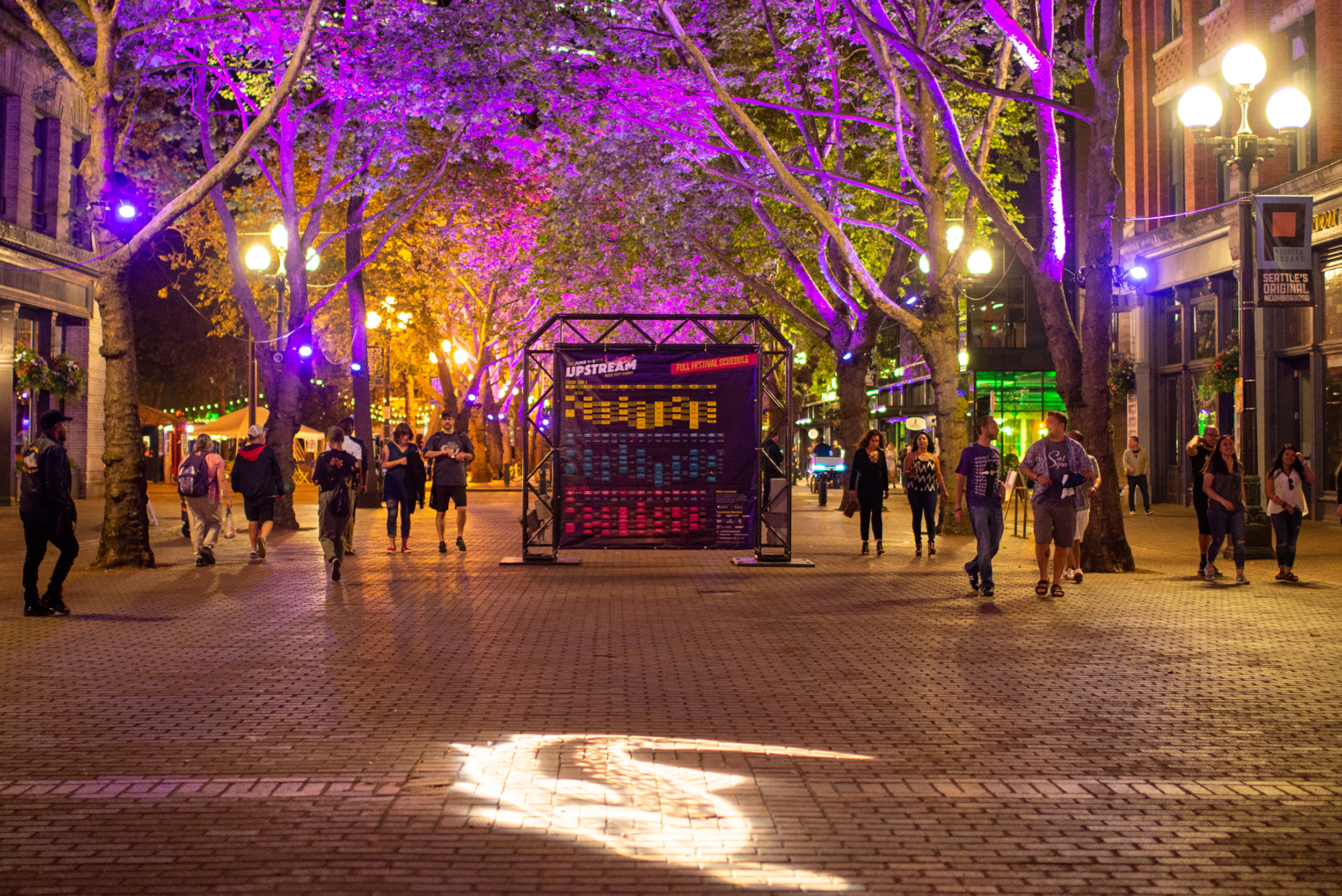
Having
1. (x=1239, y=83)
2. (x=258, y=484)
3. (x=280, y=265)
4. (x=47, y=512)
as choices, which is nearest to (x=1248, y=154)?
(x=1239, y=83)

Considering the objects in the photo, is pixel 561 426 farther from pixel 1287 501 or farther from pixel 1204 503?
pixel 1287 501

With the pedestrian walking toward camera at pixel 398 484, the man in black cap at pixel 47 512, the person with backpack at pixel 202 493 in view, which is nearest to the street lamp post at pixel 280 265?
the pedestrian walking toward camera at pixel 398 484

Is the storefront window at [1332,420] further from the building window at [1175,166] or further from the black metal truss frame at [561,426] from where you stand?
the black metal truss frame at [561,426]

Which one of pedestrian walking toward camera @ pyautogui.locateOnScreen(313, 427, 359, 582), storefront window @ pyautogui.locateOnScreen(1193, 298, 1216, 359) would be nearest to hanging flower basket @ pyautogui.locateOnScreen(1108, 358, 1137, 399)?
storefront window @ pyautogui.locateOnScreen(1193, 298, 1216, 359)

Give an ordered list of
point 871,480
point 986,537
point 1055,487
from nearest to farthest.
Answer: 1. point 986,537
2. point 1055,487
3. point 871,480

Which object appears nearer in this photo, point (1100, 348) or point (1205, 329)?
point (1100, 348)

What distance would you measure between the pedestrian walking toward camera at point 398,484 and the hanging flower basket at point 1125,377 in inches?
818

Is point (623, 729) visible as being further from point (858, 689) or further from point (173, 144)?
point (173, 144)

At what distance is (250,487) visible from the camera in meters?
17.8

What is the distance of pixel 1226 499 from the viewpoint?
1518 centimetres

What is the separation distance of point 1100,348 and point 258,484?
36.2 ft

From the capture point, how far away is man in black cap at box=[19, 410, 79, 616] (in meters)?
12.1

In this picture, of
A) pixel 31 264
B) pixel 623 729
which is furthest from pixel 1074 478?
pixel 31 264

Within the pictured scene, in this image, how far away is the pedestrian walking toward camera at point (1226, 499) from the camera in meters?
15.2
